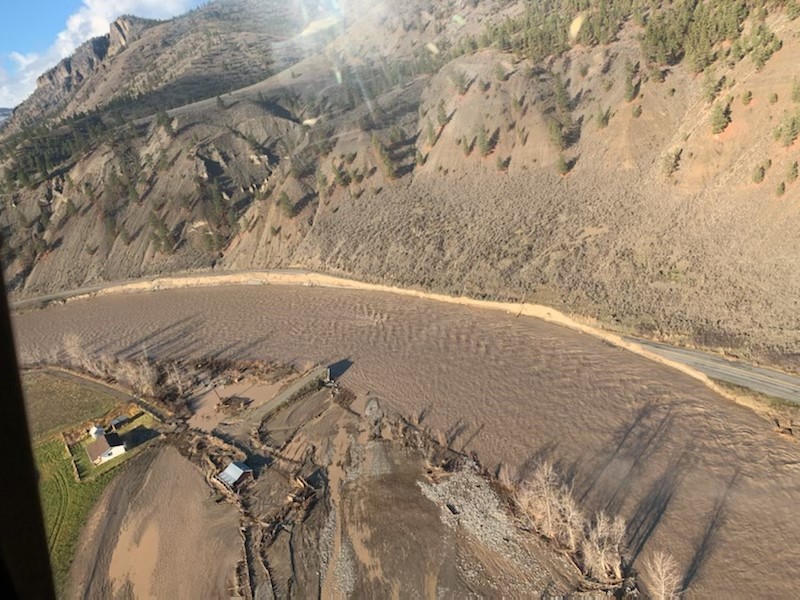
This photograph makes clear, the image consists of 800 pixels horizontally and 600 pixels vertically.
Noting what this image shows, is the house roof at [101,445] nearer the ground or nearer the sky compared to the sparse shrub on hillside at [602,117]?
nearer the ground

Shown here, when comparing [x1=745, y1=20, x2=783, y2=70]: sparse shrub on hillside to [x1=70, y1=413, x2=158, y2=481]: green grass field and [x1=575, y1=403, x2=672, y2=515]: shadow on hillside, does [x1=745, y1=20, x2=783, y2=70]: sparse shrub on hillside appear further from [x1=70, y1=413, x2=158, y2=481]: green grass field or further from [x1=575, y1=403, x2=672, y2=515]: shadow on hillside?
[x1=70, y1=413, x2=158, y2=481]: green grass field

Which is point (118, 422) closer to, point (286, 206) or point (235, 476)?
point (235, 476)

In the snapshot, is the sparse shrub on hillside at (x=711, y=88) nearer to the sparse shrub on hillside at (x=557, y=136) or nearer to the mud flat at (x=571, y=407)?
the sparse shrub on hillside at (x=557, y=136)

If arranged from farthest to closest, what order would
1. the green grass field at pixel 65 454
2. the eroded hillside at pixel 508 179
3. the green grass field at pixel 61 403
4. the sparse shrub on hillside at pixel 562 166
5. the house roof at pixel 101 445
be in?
the sparse shrub on hillside at pixel 562 166, the eroded hillside at pixel 508 179, the green grass field at pixel 61 403, the house roof at pixel 101 445, the green grass field at pixel 65 454

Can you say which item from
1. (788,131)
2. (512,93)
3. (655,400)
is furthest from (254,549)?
(512,93)

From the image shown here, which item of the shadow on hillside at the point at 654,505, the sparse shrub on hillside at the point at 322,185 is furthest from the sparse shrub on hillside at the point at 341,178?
the shadow on hillside at the point at 654,505

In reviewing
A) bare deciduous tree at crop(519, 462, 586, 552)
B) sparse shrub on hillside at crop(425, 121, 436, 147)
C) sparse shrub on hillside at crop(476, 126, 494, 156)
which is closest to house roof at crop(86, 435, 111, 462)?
bare deciduous tree at crop(519, 462, 586, 552)

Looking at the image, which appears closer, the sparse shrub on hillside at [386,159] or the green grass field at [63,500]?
the green grass field at [63,500]
